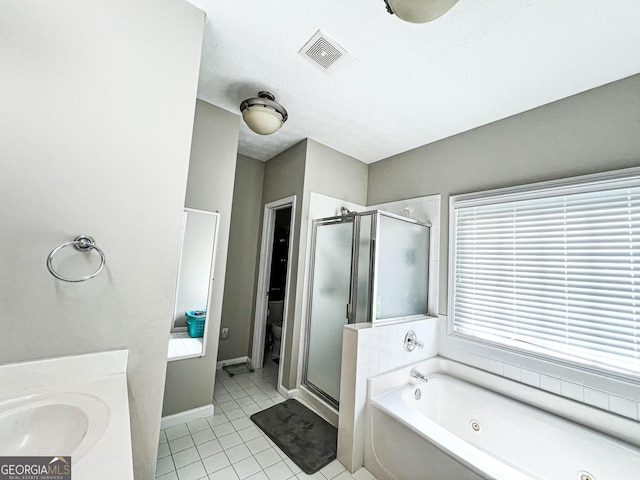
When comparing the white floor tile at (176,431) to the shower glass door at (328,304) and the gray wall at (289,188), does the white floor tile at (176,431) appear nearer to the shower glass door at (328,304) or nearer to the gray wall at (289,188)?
the gray wall at (289,188)

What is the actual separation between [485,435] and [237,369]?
2.48m

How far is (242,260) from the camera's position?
3.19 m

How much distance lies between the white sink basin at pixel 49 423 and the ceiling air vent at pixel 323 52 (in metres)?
1.96

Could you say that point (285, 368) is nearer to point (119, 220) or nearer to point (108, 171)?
point (119, 220)

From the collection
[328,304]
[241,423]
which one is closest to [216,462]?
[241,423]

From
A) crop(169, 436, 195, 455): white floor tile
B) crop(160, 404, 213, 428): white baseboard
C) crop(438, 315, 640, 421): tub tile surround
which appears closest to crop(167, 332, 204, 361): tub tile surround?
crop(160, 404, 213, 428): white baseboard

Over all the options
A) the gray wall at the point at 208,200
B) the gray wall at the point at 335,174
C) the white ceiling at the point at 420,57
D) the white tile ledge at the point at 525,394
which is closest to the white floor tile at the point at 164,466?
the gray wall at the point at 208,200

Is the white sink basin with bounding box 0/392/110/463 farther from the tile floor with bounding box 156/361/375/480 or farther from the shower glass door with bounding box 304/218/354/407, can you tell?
the shower glass door with bounding box 304/218/354/407

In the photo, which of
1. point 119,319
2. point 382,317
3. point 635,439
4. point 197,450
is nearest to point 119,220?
point 119,319

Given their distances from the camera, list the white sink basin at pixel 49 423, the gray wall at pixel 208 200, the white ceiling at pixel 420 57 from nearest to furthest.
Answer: the white sink basin at pixel 49 423 < the white ceiling at pixel 420 57 < the gray wall at pixel 208 200

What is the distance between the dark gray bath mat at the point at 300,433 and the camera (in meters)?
1.71

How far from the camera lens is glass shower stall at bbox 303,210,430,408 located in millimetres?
2049

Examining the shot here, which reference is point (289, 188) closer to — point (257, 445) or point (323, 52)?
point (323, 52)

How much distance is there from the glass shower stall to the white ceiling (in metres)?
0.94
